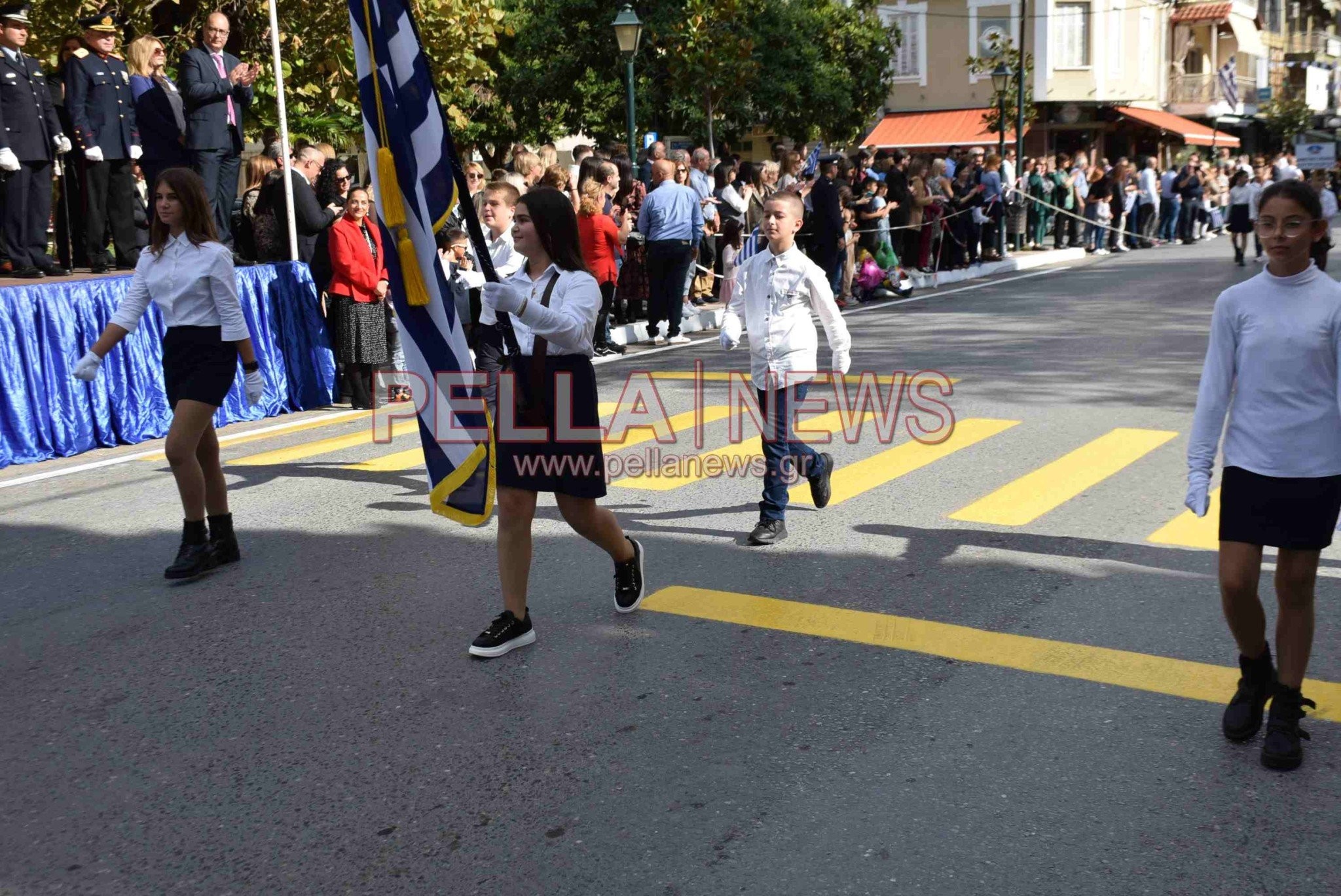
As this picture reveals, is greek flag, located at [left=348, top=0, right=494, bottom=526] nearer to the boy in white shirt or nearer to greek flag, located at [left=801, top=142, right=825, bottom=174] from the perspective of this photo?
the boy in white shirt

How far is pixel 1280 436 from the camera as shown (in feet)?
12.9

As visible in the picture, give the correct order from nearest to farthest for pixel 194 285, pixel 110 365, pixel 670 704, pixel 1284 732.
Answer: pixel 1284 732, pixel 670 704, pixel 194 285, pixel 110 365

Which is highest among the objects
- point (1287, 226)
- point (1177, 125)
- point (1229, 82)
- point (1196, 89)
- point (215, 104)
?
point (1196, 89)

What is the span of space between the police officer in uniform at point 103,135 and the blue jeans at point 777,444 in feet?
24.0

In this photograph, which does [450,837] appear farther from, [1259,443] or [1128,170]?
[1128,170]

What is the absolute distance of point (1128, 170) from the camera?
29125 millimetres

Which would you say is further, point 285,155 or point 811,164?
point 811,164

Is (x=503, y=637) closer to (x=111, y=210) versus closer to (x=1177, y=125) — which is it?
(x=111, y=210)

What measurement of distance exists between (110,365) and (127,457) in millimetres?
922

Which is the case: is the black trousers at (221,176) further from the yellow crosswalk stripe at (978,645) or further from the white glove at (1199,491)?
the white glove at (1199,491)

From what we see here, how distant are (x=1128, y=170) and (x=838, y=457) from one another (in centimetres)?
2314

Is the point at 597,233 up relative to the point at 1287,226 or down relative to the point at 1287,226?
down

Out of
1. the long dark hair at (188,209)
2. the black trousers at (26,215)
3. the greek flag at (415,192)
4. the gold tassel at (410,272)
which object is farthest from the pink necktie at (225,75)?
the gold tassel at (410,272)

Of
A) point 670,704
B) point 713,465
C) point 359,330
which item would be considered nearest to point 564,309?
point 670,704
